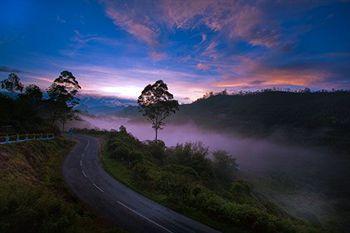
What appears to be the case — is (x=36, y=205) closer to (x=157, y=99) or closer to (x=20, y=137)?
(x=20, y=137)

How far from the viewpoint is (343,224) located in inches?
1786

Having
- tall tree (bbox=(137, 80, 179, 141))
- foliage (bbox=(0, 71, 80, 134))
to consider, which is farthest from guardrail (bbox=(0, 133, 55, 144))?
tall tree (bbox=(137, 80, 179, 141))

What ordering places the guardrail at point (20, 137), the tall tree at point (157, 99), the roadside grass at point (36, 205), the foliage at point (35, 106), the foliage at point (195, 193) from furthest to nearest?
the tall tree at point (157, 99) → the foliage at point (35, 106) → the guardrail at point (20, 137) → the foliage at point (195, 193) → the roadside grass at point (36, 205)

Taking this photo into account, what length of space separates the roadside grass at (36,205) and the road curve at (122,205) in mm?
1048

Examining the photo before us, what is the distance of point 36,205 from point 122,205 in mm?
6833

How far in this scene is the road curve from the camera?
1722 cm

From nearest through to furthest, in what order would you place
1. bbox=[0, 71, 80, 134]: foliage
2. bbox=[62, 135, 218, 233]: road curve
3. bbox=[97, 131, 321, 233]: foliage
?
bbox=[62, 135, 218, 233]: road curve, bbox=[97, 131, 321, 233]: foliage, bbox=[0, 71, 80, 134]: foliage

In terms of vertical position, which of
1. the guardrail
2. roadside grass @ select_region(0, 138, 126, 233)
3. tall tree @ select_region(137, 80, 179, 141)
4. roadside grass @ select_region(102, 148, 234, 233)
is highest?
tall tree @ select_region(137, 80, 179, 141)

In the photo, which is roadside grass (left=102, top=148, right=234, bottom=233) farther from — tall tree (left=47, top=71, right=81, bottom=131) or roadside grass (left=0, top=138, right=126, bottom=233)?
tall tree (left=47, top=71, right=81, bottom=131)

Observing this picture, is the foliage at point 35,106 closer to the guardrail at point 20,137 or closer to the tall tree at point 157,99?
the guardrail at point 20,137

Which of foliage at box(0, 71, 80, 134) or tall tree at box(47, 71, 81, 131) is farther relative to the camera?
tall tree at box(47, 71, 81, 131)

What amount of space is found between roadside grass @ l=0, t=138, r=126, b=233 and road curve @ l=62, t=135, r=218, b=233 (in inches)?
41.3

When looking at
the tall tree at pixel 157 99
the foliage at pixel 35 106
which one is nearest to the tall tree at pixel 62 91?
the foliage at pixel 35 106

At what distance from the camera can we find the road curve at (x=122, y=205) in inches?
678
